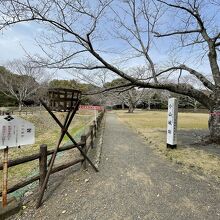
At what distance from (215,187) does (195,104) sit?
54630 mm

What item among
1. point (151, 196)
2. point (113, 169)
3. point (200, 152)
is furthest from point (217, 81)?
point (151, 196)

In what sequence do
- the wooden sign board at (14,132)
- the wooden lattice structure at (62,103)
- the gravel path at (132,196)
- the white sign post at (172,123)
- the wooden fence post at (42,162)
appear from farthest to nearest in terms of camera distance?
the white sign post at (172,123) < the wooden lattice structure at (62,103) < the wooden fence post at (42,162) < the gravel path at (132,196) < the wooden sign board at (14,132)

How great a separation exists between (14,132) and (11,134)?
6 centimetres

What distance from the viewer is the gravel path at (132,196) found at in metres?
3.70

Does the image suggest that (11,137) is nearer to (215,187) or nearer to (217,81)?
(215,187)

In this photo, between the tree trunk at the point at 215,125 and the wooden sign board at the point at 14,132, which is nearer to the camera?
the wooden sign board at the point at 14,132

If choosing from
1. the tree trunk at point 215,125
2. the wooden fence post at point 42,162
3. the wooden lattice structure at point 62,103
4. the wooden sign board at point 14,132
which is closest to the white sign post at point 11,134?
the wooden sign board at point 14,132

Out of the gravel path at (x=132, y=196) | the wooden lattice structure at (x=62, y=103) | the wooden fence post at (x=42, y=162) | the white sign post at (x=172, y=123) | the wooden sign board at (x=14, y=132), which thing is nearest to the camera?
the wooden sign board at (x=14, y=132)

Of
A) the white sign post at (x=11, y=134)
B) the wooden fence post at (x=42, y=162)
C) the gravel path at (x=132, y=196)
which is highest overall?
the white sign post at (x=11, y=134)

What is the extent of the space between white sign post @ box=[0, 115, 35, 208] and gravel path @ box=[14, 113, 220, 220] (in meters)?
0.85

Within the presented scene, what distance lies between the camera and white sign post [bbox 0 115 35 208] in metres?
3.52

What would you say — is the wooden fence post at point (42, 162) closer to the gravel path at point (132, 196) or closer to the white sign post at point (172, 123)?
the gravel path at point (132, 196)

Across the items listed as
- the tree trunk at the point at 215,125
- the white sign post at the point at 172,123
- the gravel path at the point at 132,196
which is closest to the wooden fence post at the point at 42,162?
the gravel path at the point at 132,196

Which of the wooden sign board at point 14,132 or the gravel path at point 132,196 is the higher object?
the wooden sign board at point 14,132
